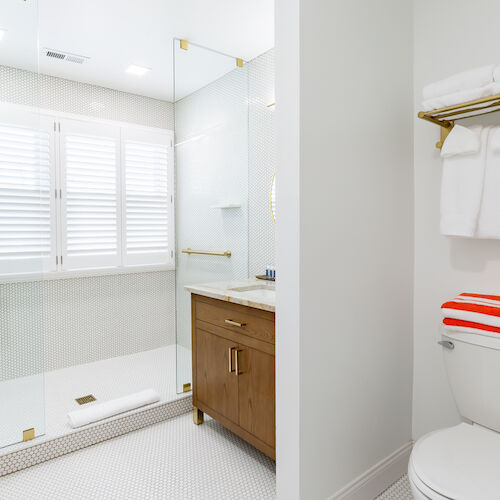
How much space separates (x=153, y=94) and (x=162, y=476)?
3.08 m

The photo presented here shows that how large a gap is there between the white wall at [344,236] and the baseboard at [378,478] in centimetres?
4

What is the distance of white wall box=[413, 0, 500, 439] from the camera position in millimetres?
1604

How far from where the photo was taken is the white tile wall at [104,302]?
123 inches

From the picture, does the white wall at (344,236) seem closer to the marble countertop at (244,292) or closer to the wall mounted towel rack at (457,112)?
the wall mounted towel rack at (457,112)

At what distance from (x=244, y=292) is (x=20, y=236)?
4.15 ft

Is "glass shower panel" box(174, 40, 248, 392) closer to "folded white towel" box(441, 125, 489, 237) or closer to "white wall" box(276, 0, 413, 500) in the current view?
"white wall" box(276, 0, 413, 500)

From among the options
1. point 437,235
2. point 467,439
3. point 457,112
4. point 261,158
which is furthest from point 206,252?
point 467,439

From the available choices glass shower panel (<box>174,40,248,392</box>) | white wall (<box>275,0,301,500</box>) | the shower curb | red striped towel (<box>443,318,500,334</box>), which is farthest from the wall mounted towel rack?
the shower curb

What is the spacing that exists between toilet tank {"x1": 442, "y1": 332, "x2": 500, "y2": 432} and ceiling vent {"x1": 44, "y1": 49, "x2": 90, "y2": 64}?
2.96m

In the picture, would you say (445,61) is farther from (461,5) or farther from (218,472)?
(218,472)

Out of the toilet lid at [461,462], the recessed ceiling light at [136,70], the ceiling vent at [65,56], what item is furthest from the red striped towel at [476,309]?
the ceiling vent at [65,56]

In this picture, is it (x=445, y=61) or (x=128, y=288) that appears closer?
(x=445, y=61)

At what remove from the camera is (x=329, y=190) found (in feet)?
4.81

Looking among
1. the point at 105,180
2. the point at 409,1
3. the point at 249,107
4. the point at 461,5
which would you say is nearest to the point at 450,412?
the point at 461,5
